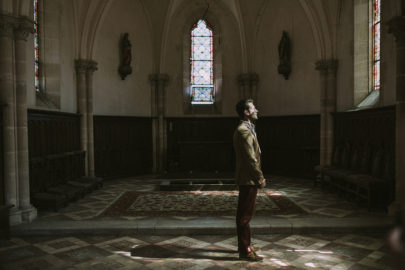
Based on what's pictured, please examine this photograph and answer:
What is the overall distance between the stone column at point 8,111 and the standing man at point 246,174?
4.58m

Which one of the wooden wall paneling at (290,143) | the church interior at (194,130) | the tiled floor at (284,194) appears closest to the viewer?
the church interior at (194,130)

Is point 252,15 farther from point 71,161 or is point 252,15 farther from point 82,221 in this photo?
point 82,221

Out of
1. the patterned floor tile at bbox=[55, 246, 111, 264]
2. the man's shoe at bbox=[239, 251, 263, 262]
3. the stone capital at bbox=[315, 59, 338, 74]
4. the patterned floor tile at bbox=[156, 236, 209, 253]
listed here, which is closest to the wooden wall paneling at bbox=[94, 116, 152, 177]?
the stone capital at bbox=[315, 59, 338, 74]

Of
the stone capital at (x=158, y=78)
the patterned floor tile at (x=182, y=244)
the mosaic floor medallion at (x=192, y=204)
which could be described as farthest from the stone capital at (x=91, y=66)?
the patterned floor tile at (x=182, y=244)

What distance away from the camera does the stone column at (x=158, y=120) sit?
47.6ft

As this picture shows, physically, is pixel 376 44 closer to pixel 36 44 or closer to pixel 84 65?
pixel 84 65

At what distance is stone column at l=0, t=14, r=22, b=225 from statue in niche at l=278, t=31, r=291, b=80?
966 cm

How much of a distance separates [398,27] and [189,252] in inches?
234

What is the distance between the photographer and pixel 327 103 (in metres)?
11.5

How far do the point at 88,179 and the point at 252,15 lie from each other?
31.3 ft

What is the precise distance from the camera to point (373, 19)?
10453 mm

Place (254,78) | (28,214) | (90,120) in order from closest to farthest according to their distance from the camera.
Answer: (28,214) < (90,120) < (254,78)

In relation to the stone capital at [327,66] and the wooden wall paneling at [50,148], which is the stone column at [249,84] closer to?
the stone capital at [327,66]

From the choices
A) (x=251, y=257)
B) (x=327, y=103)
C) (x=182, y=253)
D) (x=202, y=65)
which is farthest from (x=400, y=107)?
(x=202, y=65)
